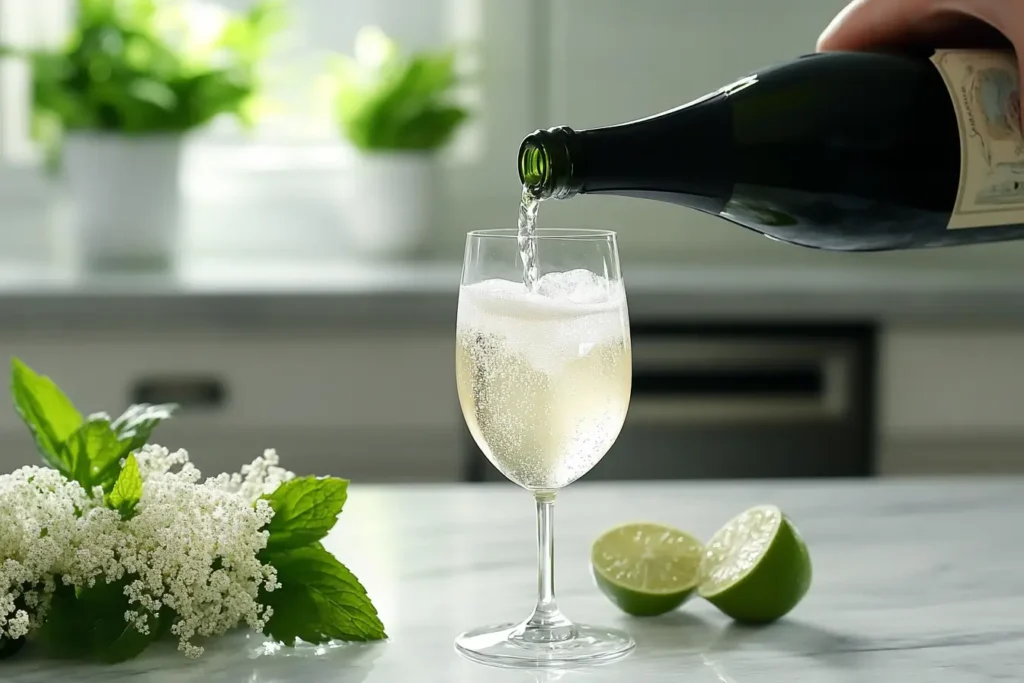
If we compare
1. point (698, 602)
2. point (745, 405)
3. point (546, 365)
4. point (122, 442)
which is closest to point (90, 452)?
point (122, 442)

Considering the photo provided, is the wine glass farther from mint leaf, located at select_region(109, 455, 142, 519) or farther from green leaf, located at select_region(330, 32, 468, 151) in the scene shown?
green leaf, located at select_region(330, 32, 468, 151)

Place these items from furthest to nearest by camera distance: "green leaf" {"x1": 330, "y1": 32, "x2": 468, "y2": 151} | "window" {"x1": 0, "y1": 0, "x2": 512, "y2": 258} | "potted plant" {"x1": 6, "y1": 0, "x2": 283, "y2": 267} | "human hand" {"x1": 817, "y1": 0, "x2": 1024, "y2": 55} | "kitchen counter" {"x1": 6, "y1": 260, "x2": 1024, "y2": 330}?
1. "window" {"x1": 0, "y1": 0, "x2": 512, "y2": 258}
2. "green leaf" {"x1": 330, "y1": 32, "x2": 468, "y2": 151}
3. "potted plant" {"x1": 6, "y1": 0, "x2": 283, "y2": 267}
4. "kitchen counter" {"x1": 6, "y1": 260, "x2": 1024, "y2": 330}
5. "human hand" {"x1": 817, "y1": 0, "x2": 1024, "y2": 55}

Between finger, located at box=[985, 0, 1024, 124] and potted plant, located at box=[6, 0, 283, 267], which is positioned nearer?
finger, located at box=[985, 0, 1024, 124]

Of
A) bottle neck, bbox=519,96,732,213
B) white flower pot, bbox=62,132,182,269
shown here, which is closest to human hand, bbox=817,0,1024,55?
bottle neck, bbox=519,96,732,213

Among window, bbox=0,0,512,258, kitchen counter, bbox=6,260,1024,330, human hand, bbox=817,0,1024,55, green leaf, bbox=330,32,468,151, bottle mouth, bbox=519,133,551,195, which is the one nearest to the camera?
bottle mouth, bbox=519,133,551,195

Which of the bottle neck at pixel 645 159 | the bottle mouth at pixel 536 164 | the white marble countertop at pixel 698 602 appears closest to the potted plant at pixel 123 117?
the white marble countertop at pixel 698 602

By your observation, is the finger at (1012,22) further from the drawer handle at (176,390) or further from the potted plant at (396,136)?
the potted plant at (396,136)
